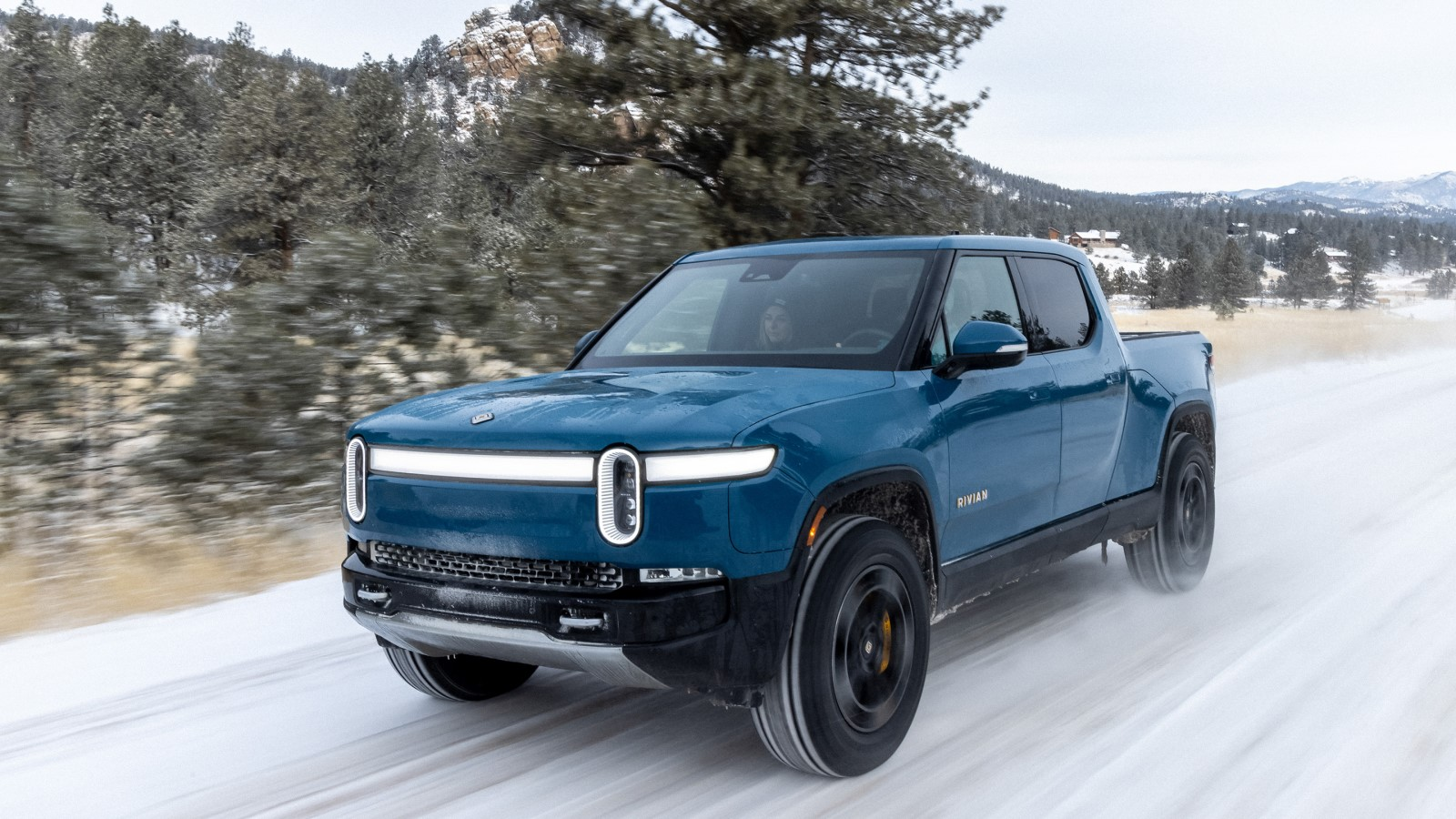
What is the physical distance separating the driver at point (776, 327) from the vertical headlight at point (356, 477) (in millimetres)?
1483

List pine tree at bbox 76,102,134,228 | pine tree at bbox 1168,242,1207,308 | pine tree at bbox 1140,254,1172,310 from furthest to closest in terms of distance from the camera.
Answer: pine tree at bbox 1140,254,1172,310, pine tree at bbox 1168,242,1207,308, pine tree at bbox 76,102,134,228

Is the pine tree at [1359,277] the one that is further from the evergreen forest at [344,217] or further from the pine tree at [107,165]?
the pine tree at [107,165]

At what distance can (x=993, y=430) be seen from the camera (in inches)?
171

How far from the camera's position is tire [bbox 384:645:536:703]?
425cm

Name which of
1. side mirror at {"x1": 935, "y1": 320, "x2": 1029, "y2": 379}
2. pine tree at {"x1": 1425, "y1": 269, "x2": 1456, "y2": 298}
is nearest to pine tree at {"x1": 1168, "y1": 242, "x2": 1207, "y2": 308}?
pine tree at {"x1": 1425, "y1": 269, "x2": 1456, "y2": 298}

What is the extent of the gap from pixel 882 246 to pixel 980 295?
0.43 metres

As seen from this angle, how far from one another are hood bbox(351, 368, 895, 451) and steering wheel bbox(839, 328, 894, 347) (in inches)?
9.3

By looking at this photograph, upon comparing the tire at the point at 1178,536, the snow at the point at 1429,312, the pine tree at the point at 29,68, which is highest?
the pine tree at the point at 29,68

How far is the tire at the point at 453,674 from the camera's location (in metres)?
4.25

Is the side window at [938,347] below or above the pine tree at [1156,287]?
above

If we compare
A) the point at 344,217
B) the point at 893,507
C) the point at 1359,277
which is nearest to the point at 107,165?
the point at 344,217

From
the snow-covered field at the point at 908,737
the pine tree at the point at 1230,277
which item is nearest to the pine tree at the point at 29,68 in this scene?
the snow-covered field at the point at 908,737

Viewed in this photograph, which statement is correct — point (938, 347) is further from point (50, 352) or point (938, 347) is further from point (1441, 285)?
point (1441, 285)

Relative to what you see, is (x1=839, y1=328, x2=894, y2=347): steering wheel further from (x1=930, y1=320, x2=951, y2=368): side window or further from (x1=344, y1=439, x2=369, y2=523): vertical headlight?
(x1=344, y1=439, x2=369, y2=523): vertical headlight
